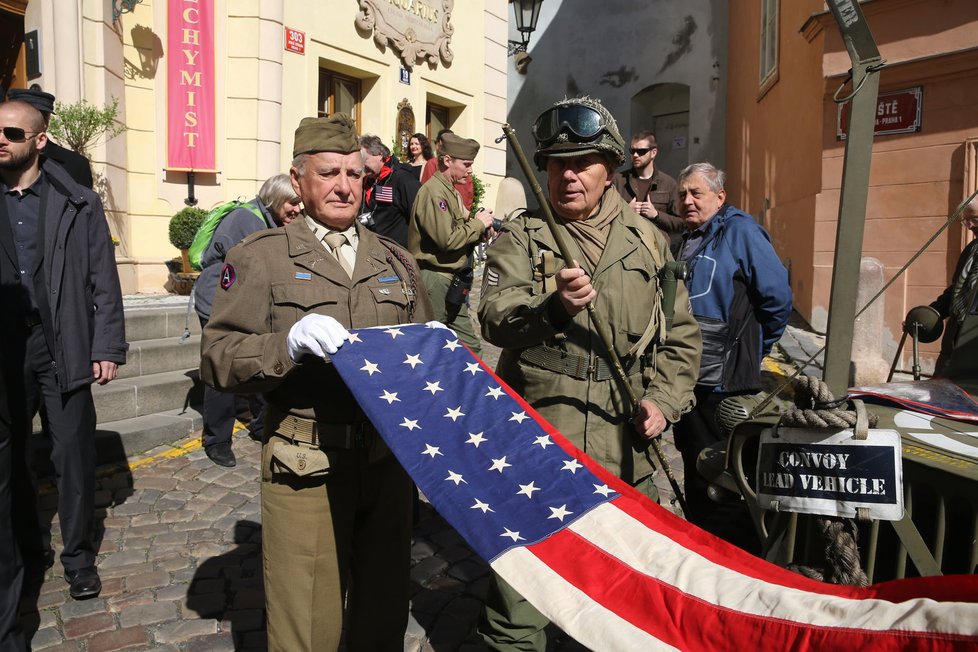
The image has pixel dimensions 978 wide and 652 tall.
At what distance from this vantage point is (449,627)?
3.56m

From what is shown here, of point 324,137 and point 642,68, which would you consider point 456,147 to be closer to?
point 324,137

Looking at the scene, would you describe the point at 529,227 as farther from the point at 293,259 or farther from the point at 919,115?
the point at 919,115

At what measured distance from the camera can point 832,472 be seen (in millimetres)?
1953

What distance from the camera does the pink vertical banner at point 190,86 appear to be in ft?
32.2

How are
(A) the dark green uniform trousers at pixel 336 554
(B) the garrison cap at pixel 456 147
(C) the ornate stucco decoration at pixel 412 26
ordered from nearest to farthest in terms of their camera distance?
(A) the dark green uniform trousers at pixel 336 554 → (B) the garrison cap at pixel 456 147 → (C) the ornate stucco decoration at pixel 412 26

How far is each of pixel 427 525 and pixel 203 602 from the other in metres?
1.41

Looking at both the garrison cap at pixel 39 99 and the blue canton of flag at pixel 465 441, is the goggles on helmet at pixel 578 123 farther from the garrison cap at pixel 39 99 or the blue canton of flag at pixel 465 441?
the garrison cap at pixel 39 99

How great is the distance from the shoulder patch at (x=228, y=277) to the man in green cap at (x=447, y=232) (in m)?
3.36

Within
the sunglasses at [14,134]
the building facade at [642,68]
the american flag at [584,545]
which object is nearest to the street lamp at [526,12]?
the building facade at [642,68]

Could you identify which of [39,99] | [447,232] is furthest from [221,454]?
[39,99]

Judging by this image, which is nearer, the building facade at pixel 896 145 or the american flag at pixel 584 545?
the american flag at pixel 584 545

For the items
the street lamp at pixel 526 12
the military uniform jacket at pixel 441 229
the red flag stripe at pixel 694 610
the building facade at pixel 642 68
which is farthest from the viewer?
the building facade at pixel 642 68

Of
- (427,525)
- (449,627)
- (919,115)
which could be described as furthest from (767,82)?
(449,627)

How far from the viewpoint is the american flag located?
1.63 meters
